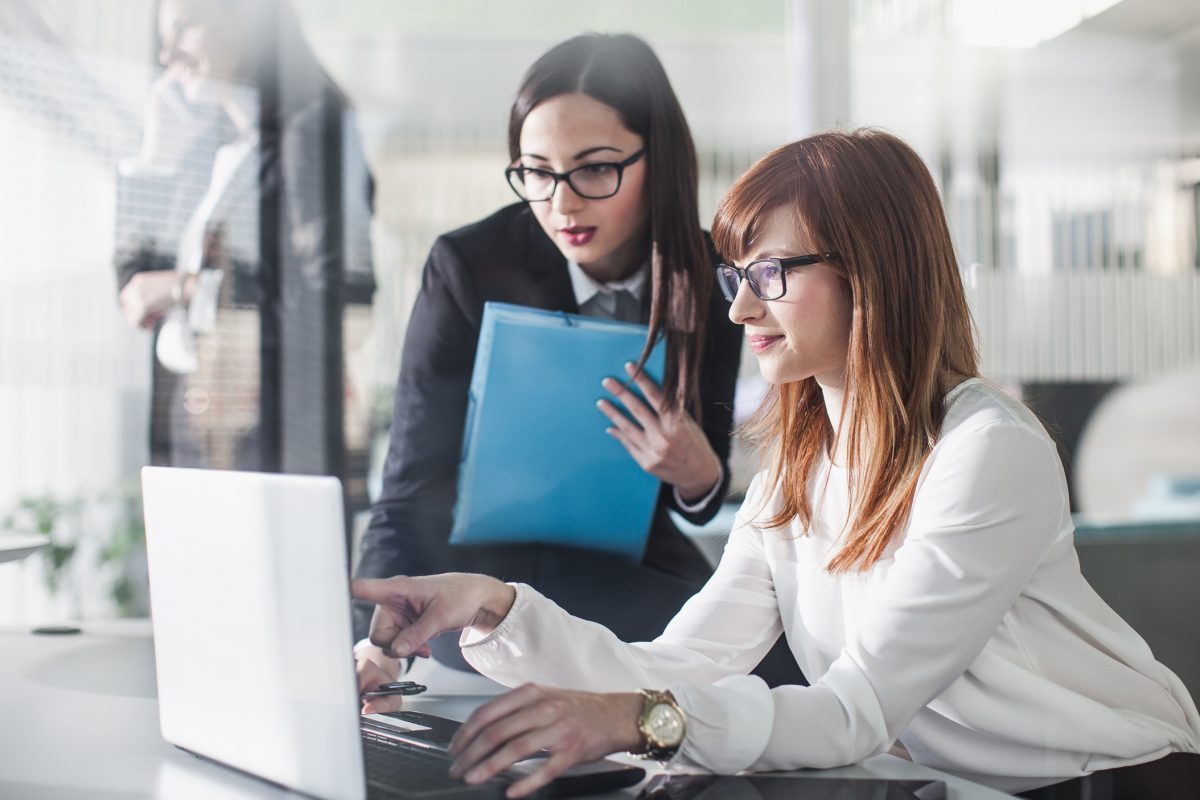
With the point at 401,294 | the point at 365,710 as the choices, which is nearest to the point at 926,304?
the point at 365,710

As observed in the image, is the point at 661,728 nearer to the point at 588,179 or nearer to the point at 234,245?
the point at 588,179

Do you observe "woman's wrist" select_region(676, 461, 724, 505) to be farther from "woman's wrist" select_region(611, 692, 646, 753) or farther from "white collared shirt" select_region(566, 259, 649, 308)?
"woman's wrist" select_region(611, 692, 646, 753)

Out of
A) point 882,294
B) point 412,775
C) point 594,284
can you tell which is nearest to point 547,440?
point 594,284

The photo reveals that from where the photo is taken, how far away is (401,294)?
7.12 ft

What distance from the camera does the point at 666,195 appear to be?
73.9 inches

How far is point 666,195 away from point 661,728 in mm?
1104

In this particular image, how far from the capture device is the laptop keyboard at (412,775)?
0.86 meters

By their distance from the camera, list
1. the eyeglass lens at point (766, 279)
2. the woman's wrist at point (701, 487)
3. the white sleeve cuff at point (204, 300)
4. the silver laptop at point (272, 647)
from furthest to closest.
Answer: the white sleeve cuff at point (204, 300) → the woman's wrist at point (701, 487) → the eyeglass lens at point (766, 279) → the silver laptop at point (272, 647)

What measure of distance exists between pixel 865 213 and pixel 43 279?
1752 millimetres

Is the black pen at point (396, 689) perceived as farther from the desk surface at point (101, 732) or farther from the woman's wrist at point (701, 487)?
the woman's wrist at point (701, 487)

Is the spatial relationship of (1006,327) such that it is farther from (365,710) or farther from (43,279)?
(43,279)

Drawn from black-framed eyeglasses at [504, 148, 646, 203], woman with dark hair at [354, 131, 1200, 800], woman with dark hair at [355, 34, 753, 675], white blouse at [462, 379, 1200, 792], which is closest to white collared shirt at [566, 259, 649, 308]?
woman with dark hair at [355, 34, 753, 675]

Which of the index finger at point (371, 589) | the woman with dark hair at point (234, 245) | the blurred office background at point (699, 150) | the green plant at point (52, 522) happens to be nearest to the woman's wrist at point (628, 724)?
the index finger at point (371, 589)

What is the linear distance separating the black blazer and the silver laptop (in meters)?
0.84
